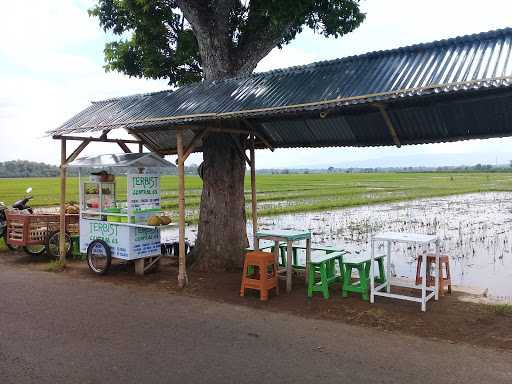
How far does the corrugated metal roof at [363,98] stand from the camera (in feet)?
18.8

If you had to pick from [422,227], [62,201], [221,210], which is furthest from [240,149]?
[422,227]

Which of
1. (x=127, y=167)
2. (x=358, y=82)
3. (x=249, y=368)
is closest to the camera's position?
(x=249, y=368)

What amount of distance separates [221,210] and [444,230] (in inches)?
378

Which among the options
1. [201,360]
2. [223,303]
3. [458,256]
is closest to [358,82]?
[223,303]

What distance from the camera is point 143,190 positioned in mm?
8594

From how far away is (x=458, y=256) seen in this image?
452 inches

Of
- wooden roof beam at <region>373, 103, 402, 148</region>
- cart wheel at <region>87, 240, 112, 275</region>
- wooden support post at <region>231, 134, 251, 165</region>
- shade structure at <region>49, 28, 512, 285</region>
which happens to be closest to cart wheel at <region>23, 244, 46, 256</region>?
shade structure at <region>49, 28, 512, 285</region>

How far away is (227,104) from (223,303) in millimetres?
3226

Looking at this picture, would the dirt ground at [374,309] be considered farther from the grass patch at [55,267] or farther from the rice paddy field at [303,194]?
the rice paddy field at [303,194]

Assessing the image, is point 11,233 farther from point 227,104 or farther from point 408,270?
point 408,270

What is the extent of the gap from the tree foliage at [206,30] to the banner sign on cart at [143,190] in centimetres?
272

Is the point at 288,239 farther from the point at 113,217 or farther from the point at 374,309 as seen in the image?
the point at 113,217

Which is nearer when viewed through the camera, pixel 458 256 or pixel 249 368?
pixel 249 368

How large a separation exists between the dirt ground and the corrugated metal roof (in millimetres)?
2701
